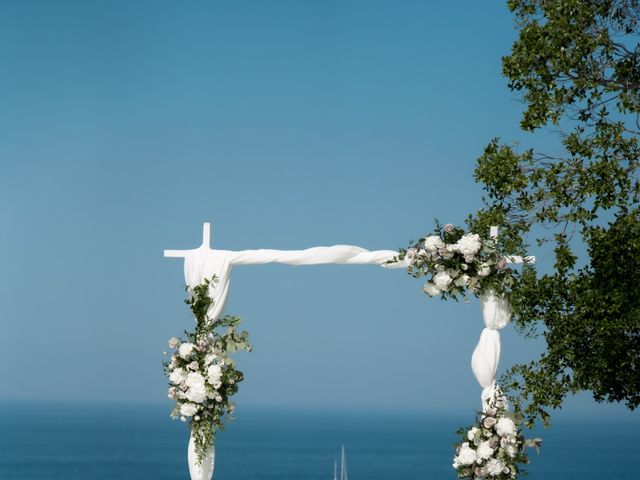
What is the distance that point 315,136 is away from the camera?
43.8m

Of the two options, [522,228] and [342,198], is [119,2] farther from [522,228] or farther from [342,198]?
[522,228]

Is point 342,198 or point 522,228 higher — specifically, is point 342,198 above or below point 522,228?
above

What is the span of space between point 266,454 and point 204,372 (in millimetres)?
50548

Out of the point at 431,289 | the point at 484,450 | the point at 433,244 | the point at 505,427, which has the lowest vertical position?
the point at 484,450

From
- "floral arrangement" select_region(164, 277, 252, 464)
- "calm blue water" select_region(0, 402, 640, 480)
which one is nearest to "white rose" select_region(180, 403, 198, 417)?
"floral arrangement" select_region(164, 277, 252, 464)

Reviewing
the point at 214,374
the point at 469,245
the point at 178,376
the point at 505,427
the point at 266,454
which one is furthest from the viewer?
the point at 266,454

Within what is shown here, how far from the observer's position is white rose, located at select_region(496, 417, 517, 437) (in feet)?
23.9

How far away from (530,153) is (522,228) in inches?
22.6

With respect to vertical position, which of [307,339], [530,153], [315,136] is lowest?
[530,153]

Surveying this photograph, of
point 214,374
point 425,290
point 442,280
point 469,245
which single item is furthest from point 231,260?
point 469,245

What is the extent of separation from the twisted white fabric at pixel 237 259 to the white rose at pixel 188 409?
66 cm

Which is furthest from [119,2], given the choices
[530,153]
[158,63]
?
[530,153]

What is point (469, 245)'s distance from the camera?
24.4 ft

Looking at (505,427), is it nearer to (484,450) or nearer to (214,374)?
(484,450)
